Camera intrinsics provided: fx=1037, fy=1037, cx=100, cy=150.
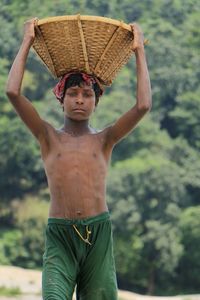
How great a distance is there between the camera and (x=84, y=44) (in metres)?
3.69

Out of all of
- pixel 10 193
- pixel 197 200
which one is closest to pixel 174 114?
pixel 197 200

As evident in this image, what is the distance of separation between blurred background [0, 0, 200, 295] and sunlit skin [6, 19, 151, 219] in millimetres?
21486

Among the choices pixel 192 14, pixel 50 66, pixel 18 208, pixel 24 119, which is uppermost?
pixel 192 14

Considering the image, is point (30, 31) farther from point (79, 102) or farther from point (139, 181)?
point (139, 181)

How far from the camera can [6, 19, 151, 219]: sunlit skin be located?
11.8 feet

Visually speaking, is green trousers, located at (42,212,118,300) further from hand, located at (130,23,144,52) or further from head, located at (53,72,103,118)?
hand, located at (130,23,144,52)

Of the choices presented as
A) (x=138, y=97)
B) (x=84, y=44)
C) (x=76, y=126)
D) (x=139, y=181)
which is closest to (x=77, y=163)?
(x=76, y=126)

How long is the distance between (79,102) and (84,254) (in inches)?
21.2

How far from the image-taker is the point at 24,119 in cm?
363

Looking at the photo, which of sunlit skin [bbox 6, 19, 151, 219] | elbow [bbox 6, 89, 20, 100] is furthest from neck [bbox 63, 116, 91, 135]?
elbow [bbox 6, 89, 20, 100]

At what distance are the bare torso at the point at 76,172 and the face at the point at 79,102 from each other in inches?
3.1

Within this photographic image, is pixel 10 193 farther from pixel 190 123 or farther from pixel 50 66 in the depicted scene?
pixel 50 66

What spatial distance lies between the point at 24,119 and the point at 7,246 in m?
24.7

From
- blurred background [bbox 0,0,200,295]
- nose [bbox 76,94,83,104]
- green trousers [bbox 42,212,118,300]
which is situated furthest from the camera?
blurred background [bbox 0,0,200,295]
